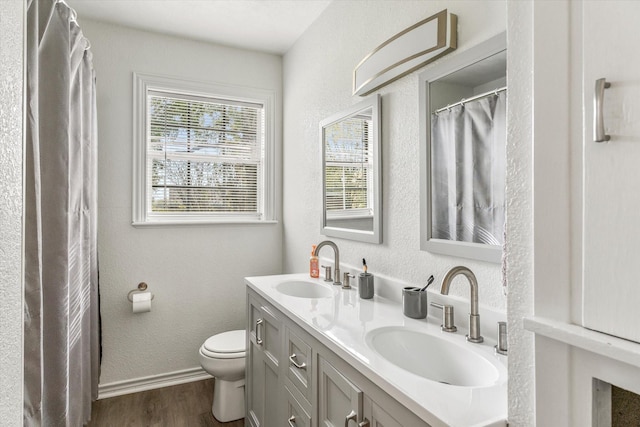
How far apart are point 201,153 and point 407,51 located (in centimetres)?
183

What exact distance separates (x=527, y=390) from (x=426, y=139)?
1.07m

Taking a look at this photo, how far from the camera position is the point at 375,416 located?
38.5 inches

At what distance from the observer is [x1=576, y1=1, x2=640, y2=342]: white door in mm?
517

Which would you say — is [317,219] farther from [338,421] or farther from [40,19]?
[40,19]

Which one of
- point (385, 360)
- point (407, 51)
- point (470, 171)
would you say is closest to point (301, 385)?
point (385, 360)

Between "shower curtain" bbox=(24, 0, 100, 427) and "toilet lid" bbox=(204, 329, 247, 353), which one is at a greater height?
"shower curtain" bbox=(24, 0, 100, 427)

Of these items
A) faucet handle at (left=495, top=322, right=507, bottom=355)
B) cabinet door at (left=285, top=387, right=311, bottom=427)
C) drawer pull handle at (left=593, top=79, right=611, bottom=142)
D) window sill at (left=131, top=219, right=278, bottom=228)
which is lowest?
cabinet door at (left=285, top=387, right=311, bottom=427)

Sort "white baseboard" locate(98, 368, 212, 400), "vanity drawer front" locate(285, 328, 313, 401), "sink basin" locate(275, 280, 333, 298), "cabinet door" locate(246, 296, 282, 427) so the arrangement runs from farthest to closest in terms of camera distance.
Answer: "white baseboard" locate(98, 368, 212, 400) < "sink basin" locate(275, 280, 333, 298) < "cabinet door" locate(246, 296, 282, 427) < "vanity drawer front" locate(285, 328, 313, 401)

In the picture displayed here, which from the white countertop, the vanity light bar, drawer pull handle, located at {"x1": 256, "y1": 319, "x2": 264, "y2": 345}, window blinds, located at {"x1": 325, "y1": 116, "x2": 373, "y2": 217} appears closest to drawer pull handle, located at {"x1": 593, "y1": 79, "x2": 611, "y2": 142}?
the white countertop

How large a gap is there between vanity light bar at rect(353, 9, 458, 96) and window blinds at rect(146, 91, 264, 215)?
4.36 feet

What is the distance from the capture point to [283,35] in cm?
279

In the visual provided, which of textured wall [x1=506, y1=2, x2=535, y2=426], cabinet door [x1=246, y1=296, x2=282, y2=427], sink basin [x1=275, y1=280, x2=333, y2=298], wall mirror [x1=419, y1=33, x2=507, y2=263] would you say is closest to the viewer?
textured wall [x1=506, y1=2, x2=535, y2=426]

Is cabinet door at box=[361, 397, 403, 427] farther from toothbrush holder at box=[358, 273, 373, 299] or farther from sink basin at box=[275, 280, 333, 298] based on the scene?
sink basin at box=[275, 280, 333, 298]

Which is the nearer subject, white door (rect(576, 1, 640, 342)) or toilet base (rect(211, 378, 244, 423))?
white door (rect(576, 1, 640, 342))
